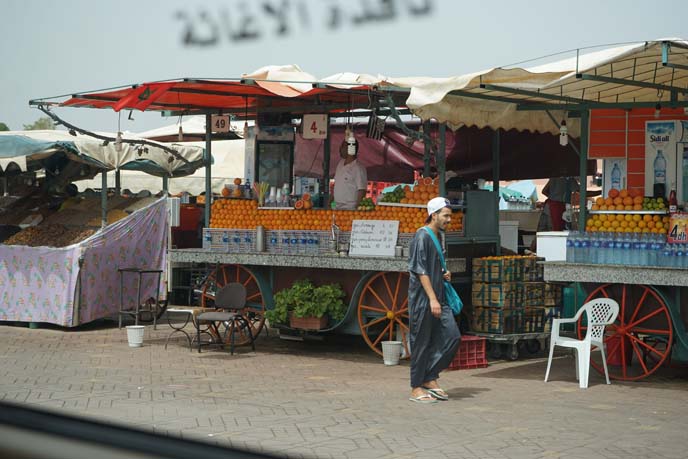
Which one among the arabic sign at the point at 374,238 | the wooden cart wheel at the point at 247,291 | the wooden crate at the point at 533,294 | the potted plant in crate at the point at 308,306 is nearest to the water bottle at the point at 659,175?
the wooden crate at the point at 533,294

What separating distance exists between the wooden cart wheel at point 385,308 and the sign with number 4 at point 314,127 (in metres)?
2.36

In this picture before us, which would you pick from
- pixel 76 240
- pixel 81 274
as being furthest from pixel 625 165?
pixel 76 240

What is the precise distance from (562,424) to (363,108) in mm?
5949

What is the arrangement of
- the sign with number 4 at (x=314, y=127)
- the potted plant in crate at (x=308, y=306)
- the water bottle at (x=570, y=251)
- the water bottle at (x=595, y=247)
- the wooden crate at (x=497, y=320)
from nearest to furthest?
the water bottle at (x=595, y=247) < the water bottle at (x=570, y=251) < the wooden crate at (x=497, y=320) < the potted plant in crate at (x=308, y=306) < the sign with number 4 at (x=314, y=127)

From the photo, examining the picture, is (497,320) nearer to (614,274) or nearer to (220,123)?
(614,274)

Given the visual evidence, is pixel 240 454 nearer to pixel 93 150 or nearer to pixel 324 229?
pixel 324 229

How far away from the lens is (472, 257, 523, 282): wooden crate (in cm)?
973

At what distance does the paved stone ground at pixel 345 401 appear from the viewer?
5.98m

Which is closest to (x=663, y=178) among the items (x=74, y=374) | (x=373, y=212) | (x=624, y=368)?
(x=624, y=368)

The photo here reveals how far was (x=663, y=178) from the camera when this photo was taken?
9.26 meters

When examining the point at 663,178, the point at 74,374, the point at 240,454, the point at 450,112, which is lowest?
the point at 74,374

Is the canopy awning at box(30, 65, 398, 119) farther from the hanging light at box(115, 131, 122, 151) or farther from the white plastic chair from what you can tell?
the white plastic chair

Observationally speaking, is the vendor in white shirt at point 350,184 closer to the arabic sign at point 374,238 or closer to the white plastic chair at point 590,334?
the arabic sign at point 374,238

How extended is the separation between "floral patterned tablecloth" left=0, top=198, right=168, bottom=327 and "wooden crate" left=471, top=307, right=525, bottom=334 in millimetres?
5097
